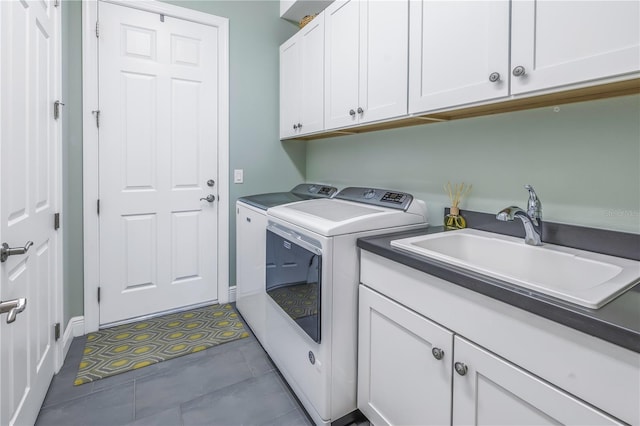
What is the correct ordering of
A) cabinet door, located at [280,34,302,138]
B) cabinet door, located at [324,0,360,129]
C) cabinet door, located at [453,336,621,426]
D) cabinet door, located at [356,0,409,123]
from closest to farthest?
cabinet door, located at [453,336,621,426]
cabinet door, located at [356,0,409,123]
cabinet door, located at [324,0,360,129]
cabinet door, located at [280,34,302,138]

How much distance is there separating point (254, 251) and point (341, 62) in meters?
1.29

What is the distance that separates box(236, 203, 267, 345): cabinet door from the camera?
6.78ft

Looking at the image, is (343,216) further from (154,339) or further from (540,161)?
(154,339)

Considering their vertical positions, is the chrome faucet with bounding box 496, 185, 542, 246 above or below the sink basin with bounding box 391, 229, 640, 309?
above

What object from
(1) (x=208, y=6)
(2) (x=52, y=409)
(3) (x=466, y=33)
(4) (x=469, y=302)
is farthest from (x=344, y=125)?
(2) (x=52, y=409)

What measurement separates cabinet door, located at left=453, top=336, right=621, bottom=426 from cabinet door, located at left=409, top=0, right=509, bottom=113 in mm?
877

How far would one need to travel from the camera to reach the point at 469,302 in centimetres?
98

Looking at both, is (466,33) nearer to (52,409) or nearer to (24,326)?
(24,326)

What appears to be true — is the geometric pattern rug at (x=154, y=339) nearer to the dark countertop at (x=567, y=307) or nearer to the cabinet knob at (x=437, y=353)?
the cabinet knob at (x=437, y=353)

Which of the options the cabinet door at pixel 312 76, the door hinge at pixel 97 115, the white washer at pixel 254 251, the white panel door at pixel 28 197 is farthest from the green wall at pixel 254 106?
the door hinge at pixel 97 115

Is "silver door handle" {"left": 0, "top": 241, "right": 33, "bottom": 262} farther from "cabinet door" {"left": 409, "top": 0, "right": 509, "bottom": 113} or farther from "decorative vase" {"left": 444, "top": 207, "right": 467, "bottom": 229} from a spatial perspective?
"decorative vase" {"left": 444, "top": 207, "right": 467, "bottom": 229}

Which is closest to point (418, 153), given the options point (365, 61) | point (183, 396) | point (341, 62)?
point (365, 61)

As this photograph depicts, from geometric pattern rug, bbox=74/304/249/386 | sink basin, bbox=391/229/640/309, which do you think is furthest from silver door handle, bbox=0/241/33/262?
sink basin, bbox=391/229/640/309

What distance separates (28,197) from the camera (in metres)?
1.37
